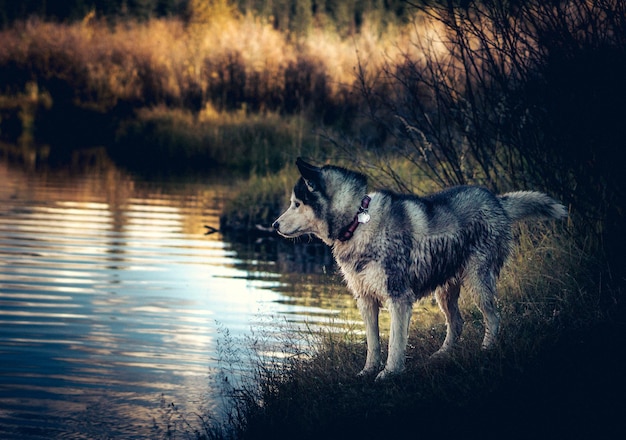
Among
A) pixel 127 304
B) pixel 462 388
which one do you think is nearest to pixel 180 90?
pixel 127 304

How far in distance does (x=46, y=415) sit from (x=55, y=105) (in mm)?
31095

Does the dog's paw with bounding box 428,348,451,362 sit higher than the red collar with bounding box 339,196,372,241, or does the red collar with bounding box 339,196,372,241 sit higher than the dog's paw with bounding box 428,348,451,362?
the red collar with bounding box 339,196,372,241

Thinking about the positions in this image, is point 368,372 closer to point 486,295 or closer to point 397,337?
point 397,337

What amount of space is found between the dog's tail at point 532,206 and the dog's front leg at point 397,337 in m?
1.62

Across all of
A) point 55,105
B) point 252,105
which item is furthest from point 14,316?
point 55,105

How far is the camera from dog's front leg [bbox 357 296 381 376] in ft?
30.2

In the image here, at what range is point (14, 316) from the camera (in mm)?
13258

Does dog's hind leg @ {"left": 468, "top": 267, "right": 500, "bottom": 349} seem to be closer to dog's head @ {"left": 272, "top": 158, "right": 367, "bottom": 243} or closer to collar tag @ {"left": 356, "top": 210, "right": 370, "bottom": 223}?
collar tag @ {"left": 356, "top": 210, "right": 370, "bottom": 223}

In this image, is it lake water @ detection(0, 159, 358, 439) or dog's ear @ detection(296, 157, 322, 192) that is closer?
dog's ear @ detection(296, 157, 322, 192)

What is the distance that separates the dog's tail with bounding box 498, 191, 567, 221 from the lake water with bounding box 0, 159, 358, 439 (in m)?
2.93

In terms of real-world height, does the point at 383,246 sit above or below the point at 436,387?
above

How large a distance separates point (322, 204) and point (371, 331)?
1.26m

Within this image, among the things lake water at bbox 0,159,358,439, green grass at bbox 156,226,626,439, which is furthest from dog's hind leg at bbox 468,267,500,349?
lake water at bbox 0,159,358,439

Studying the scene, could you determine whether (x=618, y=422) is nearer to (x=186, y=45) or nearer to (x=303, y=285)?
(x=303, y=285)
